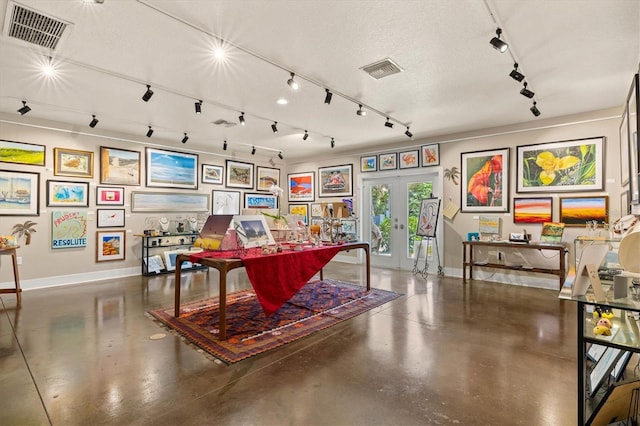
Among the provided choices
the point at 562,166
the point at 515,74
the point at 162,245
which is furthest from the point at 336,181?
the point at 515,74

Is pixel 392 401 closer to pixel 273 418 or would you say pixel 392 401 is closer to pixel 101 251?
pixel 273 418

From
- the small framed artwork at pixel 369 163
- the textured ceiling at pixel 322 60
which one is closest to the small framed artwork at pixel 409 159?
the small framed artwork at pixel 369 163

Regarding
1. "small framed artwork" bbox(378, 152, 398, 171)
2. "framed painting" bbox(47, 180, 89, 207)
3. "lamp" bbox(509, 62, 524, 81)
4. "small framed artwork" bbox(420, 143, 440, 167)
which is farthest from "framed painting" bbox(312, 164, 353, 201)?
"framed painting" bbox(47, 180, 89, 207)

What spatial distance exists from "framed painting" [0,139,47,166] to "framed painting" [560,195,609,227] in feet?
29.5

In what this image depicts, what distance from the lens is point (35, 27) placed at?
9.01 feet

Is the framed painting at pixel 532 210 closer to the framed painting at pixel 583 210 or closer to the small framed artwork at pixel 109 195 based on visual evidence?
the framed painting at pixel 583 210

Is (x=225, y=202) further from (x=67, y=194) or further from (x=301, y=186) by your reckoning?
(x=67, y=194)

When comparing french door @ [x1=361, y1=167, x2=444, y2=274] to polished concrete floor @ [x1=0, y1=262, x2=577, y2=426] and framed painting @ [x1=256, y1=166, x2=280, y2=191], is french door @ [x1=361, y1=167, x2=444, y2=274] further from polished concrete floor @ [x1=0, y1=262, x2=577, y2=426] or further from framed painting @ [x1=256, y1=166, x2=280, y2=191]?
polished concrete floor @ [x1=0, y1=262, x2=577, y2=426]

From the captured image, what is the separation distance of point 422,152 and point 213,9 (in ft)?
17.7

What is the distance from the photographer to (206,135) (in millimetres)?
6723

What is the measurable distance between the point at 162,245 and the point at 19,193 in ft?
7.99

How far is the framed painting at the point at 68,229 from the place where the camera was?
5.60 meters

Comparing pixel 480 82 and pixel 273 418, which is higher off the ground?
pixel 480 82

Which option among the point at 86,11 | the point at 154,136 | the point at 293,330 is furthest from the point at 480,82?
the point at 154,136
